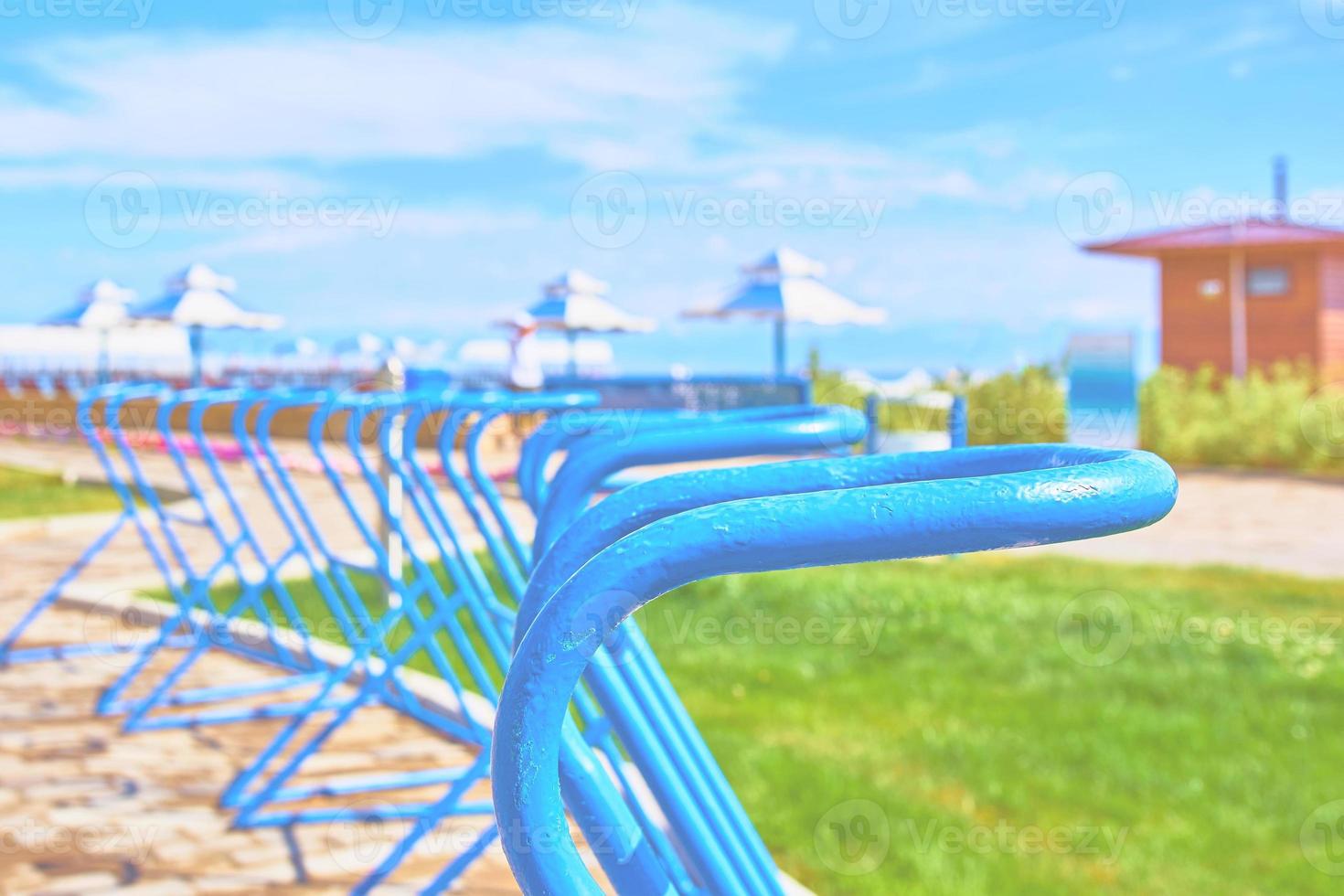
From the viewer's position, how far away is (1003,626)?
6691 mm

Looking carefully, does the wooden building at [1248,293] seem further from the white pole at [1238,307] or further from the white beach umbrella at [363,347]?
the white beach umbrella at [363,347]

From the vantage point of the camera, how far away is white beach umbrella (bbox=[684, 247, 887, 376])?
1936 cm

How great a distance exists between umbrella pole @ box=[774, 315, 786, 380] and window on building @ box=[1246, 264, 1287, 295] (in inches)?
350

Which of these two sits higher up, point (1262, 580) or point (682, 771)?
point (682, 771)

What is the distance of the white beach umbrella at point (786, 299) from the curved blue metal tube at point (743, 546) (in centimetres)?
1834

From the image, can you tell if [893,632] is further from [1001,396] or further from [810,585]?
[1001,396]

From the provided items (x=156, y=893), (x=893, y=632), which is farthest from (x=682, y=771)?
(x=893, y=632)

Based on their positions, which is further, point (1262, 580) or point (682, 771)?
point (1262, 580)

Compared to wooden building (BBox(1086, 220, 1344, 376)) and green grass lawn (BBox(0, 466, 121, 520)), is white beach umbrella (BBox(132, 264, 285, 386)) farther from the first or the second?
wooden building (BBox(1086, 220, 1344, 376))

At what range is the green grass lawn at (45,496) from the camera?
1146cm

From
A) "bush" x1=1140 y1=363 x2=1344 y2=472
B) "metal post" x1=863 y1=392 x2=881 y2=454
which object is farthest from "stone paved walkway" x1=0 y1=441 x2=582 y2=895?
"bush" x1=1140 y1=363 x2=1344 y2=472

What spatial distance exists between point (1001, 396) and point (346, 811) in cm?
1521

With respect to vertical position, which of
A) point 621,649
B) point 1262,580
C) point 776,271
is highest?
point 776,271

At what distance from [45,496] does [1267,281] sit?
66.9ft
